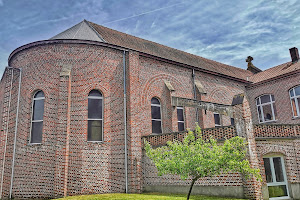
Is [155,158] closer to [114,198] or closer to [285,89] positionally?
[114,198]

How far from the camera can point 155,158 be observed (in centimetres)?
1015

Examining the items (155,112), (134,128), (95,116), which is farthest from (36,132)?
(155,112)

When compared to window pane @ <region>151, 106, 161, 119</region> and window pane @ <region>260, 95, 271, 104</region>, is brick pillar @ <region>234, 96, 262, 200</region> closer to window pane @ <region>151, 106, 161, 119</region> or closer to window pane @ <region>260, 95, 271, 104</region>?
window pane @ <region>151, 106, 161, 119</region>

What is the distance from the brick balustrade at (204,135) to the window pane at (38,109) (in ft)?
19.6

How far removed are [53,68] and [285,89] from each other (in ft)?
59.6

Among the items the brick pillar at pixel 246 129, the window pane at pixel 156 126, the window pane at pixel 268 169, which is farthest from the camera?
the window pane at pixel 156 126

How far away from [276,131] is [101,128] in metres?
9.20

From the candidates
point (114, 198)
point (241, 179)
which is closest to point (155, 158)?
point (114, 198)

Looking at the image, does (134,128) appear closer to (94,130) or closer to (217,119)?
(94,130)

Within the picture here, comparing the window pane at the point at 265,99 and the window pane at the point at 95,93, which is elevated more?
the window pane at the point at 265,99

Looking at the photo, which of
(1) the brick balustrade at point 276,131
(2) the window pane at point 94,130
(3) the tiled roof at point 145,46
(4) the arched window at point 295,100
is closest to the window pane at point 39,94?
(2) the window pane at point 94,130

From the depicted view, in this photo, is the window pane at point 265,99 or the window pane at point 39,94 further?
the window pane at point 265,99

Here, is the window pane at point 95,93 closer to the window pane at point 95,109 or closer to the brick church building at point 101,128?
the brick church building at point 101,128

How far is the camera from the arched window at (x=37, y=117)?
14.2m
